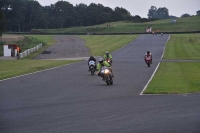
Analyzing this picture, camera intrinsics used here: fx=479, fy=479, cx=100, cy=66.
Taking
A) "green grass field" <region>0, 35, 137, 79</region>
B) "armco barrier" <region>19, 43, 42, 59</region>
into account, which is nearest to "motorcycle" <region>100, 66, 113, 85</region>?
"green grass field" <region>0, 35, 137, 79</region>

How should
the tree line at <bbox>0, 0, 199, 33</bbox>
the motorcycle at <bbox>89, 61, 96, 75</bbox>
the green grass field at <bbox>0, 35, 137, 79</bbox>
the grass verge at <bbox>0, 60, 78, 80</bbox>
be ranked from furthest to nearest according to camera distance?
the tree line at <bbox>0, 0, 199, 33</bbox> < the green grass field at <bbox>0, 35, 137, 79</bbox> < the motorcycle at <bbox>89, 61, 96, 75</bbox> < the grass verge at <bbox>0, 60, 78, 80</bbox>

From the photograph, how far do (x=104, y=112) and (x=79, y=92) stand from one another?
5.97 metres

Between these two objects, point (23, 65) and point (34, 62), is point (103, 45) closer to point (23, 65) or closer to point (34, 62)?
point (34, 62)

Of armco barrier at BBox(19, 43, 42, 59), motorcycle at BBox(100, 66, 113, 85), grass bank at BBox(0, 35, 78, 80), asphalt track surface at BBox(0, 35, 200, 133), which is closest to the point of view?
asphalt track surface at BBox(0, 35, 200, 133)

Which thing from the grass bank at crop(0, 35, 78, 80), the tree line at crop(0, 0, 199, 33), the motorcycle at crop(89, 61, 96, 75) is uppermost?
the tree line at crop(0, 0, 199, 33)

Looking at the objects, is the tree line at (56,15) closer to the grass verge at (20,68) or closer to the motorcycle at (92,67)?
the grass verge at (20,68)

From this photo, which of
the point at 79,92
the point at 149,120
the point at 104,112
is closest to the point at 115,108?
the point at 104,112

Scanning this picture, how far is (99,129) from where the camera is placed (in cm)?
1088

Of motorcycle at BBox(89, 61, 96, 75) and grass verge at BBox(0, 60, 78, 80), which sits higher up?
motorcycle at BBox(89, 61, 96, 75)

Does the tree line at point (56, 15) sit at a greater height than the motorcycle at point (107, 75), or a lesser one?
greater

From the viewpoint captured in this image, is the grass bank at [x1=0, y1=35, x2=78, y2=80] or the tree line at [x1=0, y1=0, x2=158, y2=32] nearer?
the grass bank at [x1=0, y1=35, x2=78, y2=80]

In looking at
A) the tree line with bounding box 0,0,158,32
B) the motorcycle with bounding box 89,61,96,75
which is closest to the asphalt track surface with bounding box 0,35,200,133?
the motorcycle with bounding box 89,61,96,75

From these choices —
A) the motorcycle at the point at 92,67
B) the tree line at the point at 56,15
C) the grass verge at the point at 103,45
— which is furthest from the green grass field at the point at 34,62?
the tree line at the point at 56,15

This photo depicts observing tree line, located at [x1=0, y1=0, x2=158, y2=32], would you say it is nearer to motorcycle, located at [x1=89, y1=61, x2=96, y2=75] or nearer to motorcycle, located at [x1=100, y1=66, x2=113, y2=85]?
motorcycle, located at [x1=89, y1=61, x2=96, y2=75]
